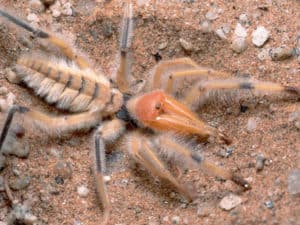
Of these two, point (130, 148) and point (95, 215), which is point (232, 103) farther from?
point (95, 215)

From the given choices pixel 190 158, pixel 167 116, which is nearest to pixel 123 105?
pixel 167 116

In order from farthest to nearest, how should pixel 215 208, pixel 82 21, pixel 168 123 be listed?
pixel 82 21 → pixel 168 123 → pixel 215 208

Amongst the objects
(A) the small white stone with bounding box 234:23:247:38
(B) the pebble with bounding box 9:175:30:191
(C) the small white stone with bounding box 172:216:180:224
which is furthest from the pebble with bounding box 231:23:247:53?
(B) the pebble with bounding box 9:175:30:191

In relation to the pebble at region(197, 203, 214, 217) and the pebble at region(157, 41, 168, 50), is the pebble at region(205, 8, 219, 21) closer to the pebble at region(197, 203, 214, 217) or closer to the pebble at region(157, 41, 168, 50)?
the pebble at region(157, 41, 168, 50)

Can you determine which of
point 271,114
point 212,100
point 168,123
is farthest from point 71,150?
point 271,114

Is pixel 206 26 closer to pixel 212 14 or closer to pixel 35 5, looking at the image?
pixel 212 14

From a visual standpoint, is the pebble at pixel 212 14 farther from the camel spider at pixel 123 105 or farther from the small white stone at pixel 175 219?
the small white stone at pixel 175 219

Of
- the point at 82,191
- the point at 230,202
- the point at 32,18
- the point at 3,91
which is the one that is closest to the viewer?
the point at 230,202
